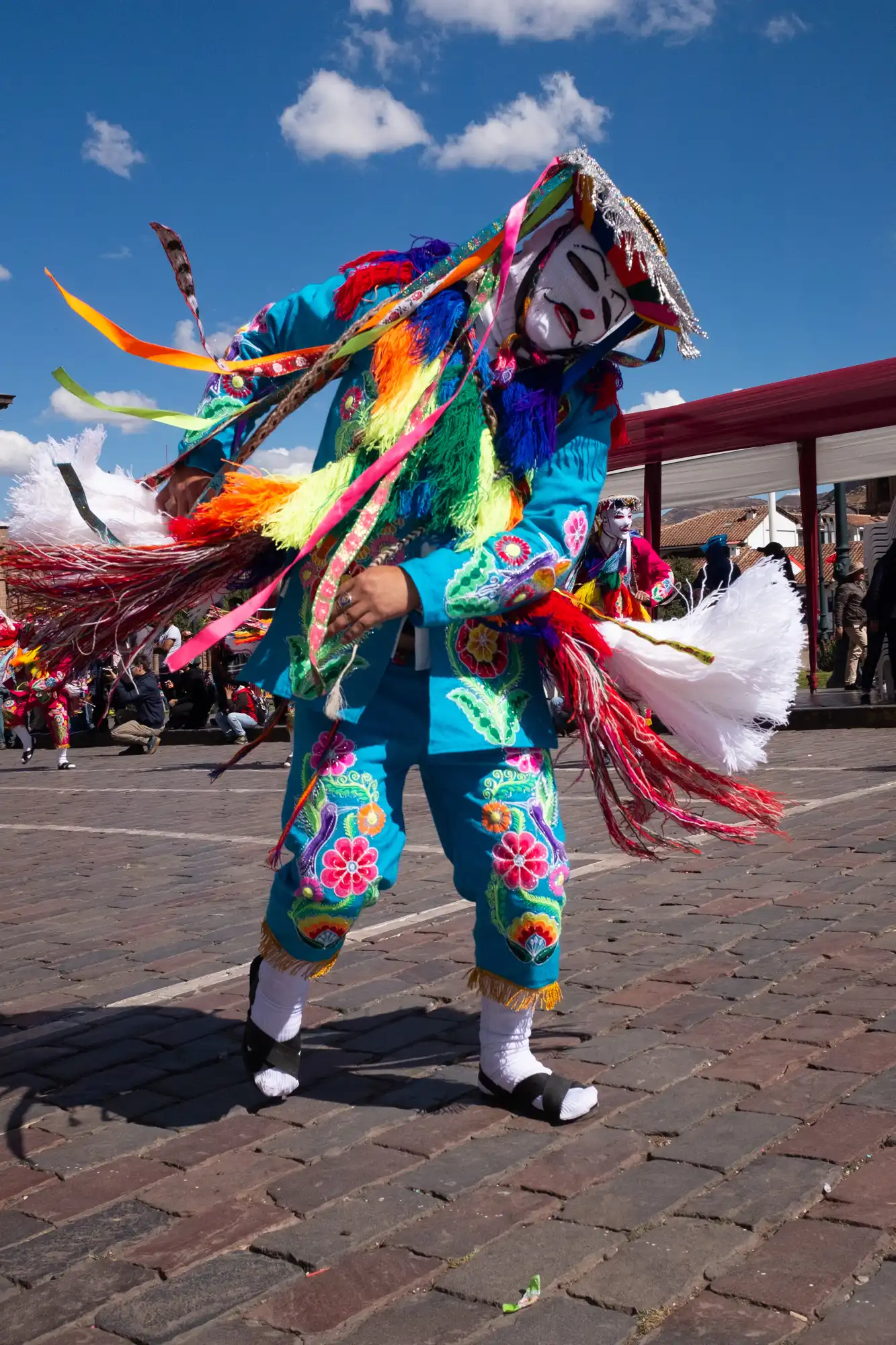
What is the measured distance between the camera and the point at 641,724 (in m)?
2.95

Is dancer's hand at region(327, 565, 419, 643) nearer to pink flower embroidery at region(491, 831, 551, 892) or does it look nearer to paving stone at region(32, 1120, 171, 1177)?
pink flower embroidery at region(491, 831, 551, 892)

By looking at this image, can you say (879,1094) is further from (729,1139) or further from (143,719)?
(143,719)

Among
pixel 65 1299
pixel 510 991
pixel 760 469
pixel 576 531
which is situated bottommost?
pixel 65 1299

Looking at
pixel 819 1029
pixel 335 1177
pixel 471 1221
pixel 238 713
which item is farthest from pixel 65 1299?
pixel 238 713

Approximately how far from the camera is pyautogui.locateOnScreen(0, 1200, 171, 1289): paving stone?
2.19 meters

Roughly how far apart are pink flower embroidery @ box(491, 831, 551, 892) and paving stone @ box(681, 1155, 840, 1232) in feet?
2.30

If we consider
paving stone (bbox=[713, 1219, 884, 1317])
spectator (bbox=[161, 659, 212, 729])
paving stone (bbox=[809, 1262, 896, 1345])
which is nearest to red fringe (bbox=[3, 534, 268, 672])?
paving stone (bbox=[713, 1219, 884, 1317])

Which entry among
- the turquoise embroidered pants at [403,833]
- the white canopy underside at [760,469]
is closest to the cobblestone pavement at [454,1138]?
the turquoise embroidered pants at [403,833]

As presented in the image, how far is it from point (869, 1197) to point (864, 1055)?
0.74 m

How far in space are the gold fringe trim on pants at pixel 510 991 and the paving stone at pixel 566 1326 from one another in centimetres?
89

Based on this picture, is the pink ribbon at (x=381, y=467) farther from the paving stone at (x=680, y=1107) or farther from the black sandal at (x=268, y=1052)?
the paving stone at (x=680, y=1107)

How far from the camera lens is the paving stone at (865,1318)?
5.98ft

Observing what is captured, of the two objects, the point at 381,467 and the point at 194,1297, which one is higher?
the point at 381,467

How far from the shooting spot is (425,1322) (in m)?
1.95
